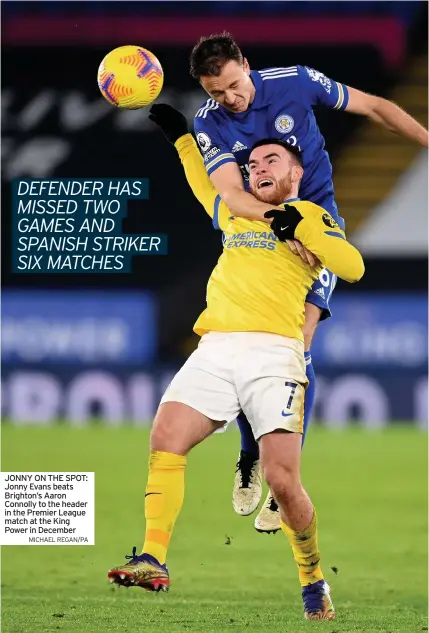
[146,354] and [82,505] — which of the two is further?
[146,354]

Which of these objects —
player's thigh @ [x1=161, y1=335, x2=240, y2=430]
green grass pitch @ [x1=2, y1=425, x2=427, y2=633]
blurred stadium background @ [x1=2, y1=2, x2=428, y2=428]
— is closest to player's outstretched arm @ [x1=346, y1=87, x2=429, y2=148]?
player's thigh @ [x1=161, y1=335, x2=240, y2=430]

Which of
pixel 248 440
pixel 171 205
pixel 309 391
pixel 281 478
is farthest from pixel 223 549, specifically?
pixel 171 205

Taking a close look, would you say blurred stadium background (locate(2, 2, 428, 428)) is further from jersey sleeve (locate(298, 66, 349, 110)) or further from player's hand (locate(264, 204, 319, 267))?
player's hand (locate(264, 204, 319, 267))

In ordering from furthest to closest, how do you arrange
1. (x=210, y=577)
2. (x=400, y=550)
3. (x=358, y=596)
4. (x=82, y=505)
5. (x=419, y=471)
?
1. (x=419, y=471)
2. (x=400, y=550)
3. (x=210, y=577)
4. (x=358, y=596)
5. (x=82, y=505)

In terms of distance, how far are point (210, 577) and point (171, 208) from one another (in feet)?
30.9

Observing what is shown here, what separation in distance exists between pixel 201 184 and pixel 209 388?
104 centimetres

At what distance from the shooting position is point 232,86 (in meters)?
5.43

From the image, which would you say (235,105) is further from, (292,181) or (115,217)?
(115,217)

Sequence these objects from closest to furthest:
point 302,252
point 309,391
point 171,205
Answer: point 302,252 → point 309,391 → point 171,205

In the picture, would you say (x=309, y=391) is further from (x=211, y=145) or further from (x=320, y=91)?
(x=320, y=91)

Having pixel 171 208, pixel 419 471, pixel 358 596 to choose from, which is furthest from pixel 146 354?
pixel 358 596

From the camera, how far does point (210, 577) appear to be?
7434mm

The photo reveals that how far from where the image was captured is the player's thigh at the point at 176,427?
16.6 ft

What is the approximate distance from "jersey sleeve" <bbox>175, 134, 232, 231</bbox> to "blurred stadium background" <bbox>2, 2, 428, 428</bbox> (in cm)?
921
